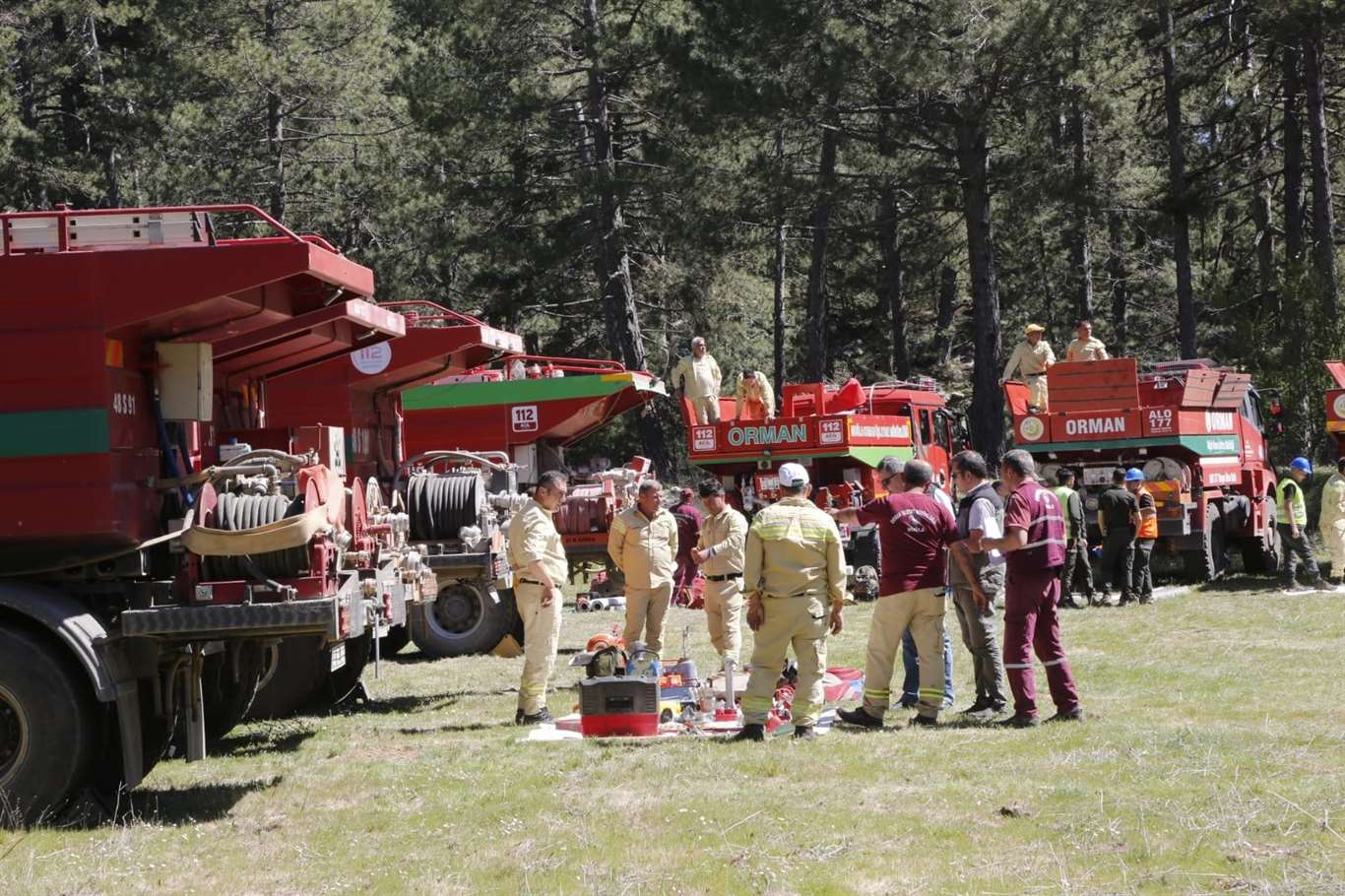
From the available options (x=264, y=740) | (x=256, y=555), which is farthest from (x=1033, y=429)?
(x=256, y=555)

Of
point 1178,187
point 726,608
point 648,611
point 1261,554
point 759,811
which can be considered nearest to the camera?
point 759,811

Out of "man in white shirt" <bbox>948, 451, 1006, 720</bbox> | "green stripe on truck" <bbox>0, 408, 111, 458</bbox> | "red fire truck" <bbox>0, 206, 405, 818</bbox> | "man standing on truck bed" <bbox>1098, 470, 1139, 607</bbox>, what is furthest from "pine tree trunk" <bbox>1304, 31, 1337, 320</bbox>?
"green stripe on truck" <bbox>0, 408, 111, 458</bbox>

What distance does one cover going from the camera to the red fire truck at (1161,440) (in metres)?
18.8

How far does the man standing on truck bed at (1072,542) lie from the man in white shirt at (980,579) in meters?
5.90

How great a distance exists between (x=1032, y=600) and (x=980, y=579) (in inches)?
34.5

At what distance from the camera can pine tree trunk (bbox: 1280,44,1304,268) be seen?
1134 inches

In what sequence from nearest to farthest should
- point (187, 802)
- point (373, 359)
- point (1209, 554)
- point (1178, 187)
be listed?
point (187, 802) → point (373, 359) → point (1209, 554) → point (1178, 187)

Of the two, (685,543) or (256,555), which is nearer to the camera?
(256,555)

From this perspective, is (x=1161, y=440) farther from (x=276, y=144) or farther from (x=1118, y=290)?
(x=1118, y=290)

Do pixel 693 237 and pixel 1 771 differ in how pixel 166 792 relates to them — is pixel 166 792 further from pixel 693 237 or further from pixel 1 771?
pixel 693 237

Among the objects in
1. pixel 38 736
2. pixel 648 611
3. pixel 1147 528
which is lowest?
pixel 38 736

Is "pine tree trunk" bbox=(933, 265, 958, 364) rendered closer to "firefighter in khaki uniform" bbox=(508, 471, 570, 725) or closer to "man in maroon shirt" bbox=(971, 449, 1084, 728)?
"firefighter in khaki uniform" bbox=(508, 471, 570, 725)

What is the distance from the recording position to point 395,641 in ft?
49.5

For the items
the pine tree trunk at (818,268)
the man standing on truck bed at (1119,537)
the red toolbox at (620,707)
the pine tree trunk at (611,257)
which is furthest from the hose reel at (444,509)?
the pine tree trunk at (818,268)
